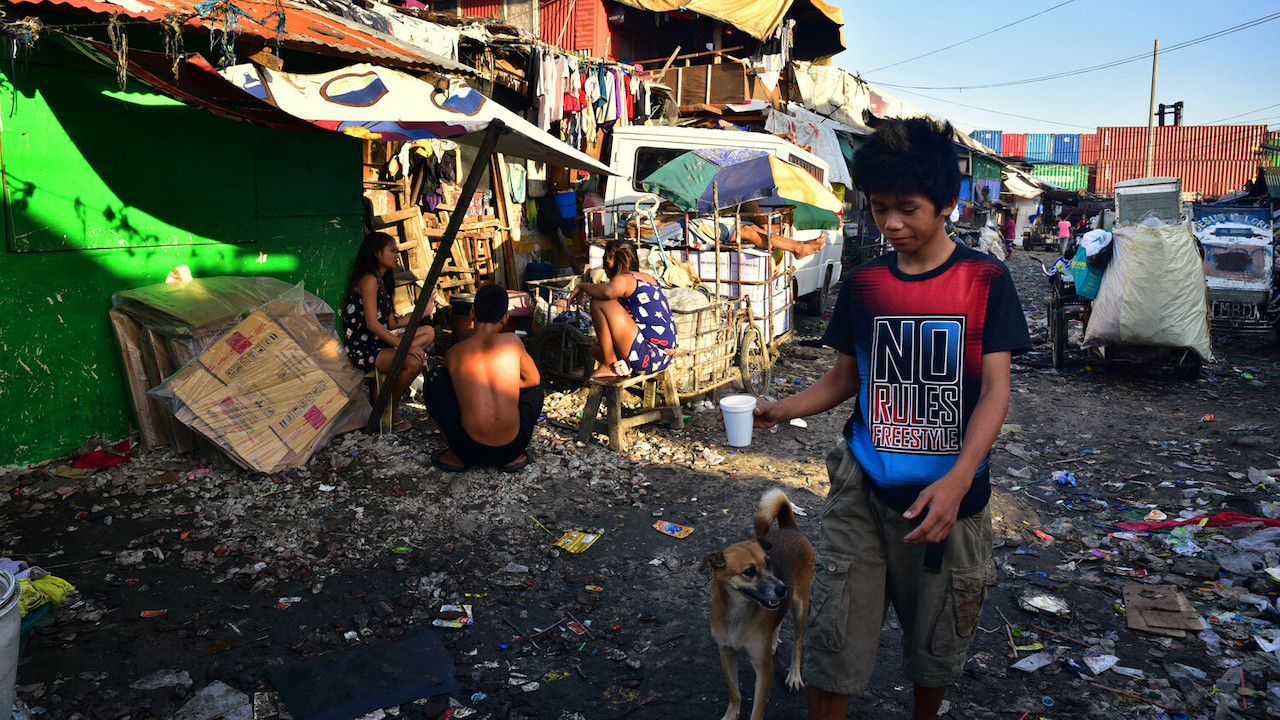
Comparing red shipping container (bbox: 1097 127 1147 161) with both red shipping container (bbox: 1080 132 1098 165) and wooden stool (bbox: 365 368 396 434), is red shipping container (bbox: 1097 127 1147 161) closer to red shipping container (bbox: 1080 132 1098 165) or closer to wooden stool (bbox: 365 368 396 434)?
red shipping container (bbox: 1080 132 1098 165)

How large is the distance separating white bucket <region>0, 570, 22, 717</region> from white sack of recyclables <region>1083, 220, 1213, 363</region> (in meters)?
9.04

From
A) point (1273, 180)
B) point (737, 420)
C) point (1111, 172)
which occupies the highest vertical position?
point (1111, 172)

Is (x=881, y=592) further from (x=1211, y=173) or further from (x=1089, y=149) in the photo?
(x=1089, y=149)

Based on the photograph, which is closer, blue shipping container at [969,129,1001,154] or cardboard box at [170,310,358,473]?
cardboard box at [170,310,358,473]

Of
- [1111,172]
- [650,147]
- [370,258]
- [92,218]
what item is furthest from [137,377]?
[1111,172]

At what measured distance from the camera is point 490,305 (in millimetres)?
5035

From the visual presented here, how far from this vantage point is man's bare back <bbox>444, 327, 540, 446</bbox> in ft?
16.5

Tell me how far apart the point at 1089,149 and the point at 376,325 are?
46373 mm

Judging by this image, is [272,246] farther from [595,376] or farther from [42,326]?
[595,376]

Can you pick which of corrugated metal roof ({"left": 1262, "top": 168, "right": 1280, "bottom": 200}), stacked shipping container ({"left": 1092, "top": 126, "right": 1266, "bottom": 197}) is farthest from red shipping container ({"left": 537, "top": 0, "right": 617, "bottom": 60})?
stacked shipping container ({"left": 1092, "top": 126, "right": 1266, "bottom": 197})

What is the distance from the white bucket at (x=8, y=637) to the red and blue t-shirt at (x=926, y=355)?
252 cm

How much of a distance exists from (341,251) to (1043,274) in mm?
19588

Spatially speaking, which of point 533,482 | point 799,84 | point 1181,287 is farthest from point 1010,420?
point 799,84

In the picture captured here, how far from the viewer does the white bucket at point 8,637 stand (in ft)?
7.57
